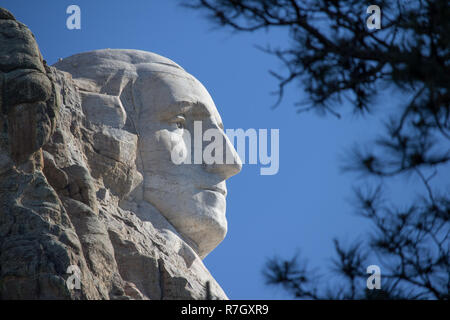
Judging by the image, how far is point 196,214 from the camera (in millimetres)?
13906

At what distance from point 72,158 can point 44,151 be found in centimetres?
43

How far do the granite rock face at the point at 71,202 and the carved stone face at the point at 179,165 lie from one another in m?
0.20

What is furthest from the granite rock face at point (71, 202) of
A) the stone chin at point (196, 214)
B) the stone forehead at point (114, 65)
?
the stone forehead at point (114, 65)

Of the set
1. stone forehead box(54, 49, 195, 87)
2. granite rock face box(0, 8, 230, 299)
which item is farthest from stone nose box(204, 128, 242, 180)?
stone forehead box(54, 49, 195, 87)

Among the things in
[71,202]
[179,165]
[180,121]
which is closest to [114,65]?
[180,121]

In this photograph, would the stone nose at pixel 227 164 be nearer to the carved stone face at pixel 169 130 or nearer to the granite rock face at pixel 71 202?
the carved stone face at pixel 169 130

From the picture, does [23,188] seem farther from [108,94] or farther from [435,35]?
[435,35]

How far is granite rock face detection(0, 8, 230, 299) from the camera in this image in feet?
35.2

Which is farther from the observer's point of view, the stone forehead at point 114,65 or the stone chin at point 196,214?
the stone forehead at point 114,65

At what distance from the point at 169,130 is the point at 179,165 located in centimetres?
47

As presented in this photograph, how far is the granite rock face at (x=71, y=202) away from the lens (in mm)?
10727

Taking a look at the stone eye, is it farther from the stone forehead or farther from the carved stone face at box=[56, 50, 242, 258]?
the stone forehead

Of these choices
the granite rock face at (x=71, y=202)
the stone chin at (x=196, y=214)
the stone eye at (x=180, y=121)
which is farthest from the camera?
the stone eye at (x=180, y=121)
